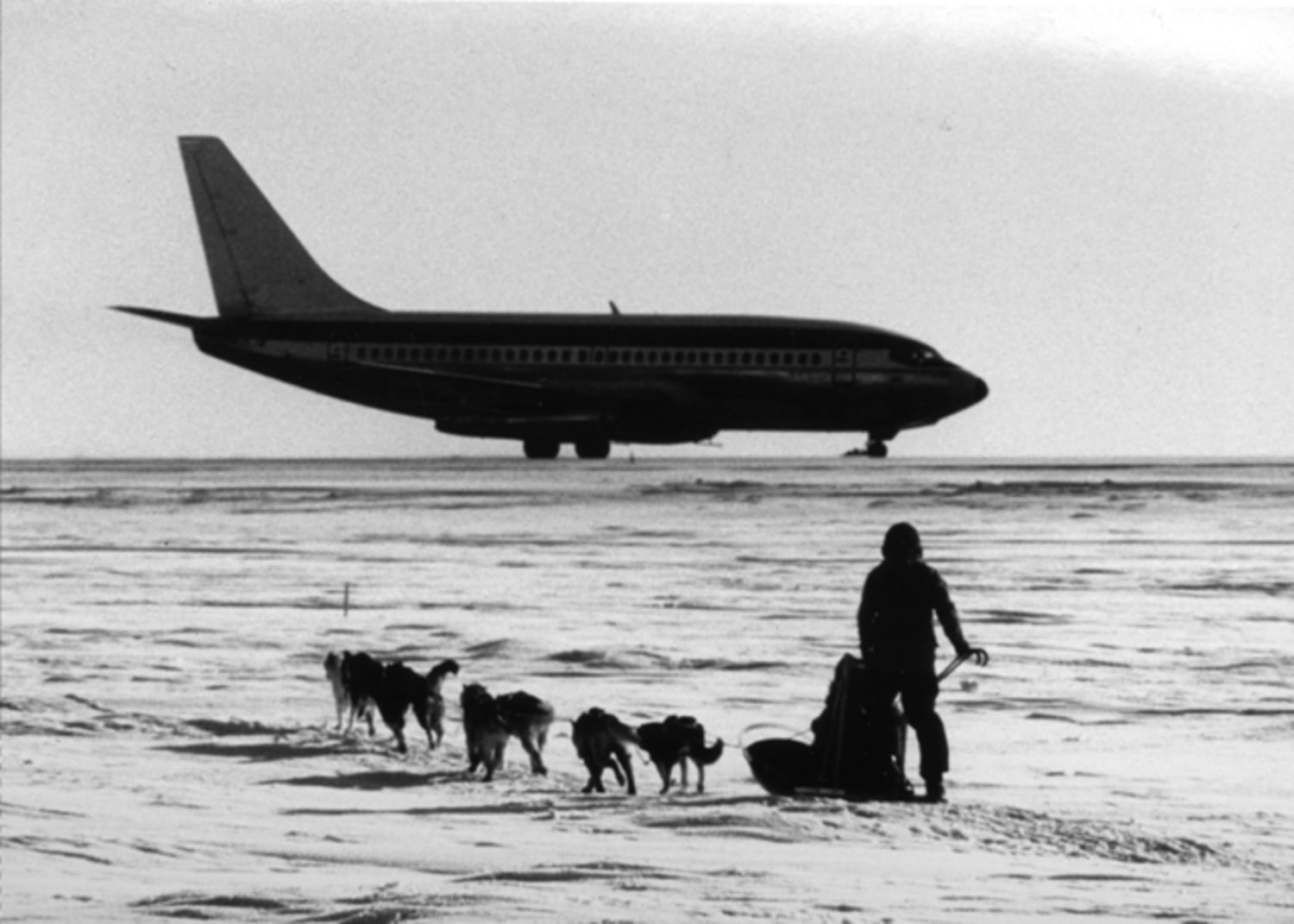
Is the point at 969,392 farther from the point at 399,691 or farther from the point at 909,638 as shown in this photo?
the point at 909,638

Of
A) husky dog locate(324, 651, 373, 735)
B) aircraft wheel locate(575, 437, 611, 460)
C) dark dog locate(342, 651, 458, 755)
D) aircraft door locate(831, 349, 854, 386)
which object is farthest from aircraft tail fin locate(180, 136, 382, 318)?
dark dog locate(342, 651, 458, 755)

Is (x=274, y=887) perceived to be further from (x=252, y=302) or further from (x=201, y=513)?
(x=252, y=302)

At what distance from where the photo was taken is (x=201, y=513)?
104 feet

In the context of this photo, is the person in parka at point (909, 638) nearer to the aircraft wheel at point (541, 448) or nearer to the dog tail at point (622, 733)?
the dog tail at point (622, 733)

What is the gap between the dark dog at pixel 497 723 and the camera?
45.3ft

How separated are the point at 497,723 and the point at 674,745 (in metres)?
1.22

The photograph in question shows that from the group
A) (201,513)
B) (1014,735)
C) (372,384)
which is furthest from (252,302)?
(1014,735)

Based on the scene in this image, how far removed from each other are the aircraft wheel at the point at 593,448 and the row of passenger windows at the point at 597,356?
5.39 ft

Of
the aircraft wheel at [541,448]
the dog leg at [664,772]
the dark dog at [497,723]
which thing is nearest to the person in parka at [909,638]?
the dog leg at [664,772]

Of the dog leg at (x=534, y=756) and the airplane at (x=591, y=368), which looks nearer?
the dog leg at (x=534, y=756)

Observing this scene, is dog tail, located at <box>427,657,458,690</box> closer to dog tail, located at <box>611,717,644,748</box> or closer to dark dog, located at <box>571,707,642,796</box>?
dark dog, located at <box>571,707,642,796</box>

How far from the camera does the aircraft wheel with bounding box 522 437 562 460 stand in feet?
122

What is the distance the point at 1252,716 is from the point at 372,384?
75.8ft

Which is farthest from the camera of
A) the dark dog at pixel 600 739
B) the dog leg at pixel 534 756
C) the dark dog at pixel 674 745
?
the dog leg at pixel 534 756
